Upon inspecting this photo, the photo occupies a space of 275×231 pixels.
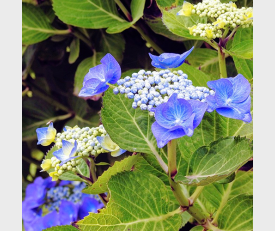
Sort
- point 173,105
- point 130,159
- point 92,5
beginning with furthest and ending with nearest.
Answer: point 92,5
point 130,159
point 173,105

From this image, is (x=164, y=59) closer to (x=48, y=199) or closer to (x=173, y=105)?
(x=173, y=105)

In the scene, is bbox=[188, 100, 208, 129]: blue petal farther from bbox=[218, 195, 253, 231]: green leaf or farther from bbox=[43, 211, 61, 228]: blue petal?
bbox=[43, 211, 61, 228]: blue petal

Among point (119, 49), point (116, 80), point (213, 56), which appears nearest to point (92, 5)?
point (119, 49)

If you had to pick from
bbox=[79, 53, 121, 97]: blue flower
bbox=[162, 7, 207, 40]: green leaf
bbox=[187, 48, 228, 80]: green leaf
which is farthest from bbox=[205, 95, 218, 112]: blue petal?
bbox=[187, 48, 228, 80]: green leaf

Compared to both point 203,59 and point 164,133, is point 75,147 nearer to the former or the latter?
point 164,133

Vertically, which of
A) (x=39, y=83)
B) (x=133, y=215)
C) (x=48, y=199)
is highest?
(x=133, y=215)

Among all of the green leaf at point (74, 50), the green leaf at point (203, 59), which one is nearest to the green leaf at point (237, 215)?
the green leaf at point (203, 59)

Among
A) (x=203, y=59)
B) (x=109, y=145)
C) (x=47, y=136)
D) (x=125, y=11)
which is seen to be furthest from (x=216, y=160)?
(x=125, y=11)
